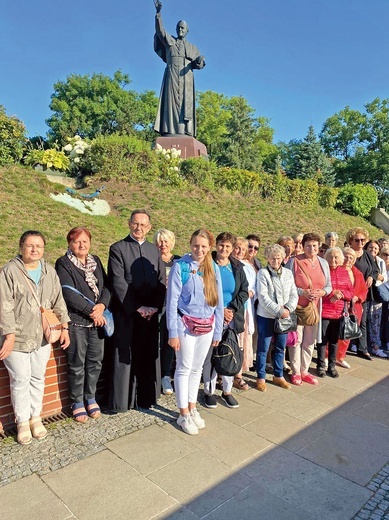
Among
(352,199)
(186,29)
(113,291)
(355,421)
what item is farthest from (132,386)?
(352,199)

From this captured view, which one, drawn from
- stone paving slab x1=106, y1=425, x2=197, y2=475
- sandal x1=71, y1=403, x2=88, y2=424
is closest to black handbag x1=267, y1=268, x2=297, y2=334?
stone paving slab x1=106, y1=425, x2=197, y2=475

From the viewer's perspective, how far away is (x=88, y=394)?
362 cm

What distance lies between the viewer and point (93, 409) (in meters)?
3.60

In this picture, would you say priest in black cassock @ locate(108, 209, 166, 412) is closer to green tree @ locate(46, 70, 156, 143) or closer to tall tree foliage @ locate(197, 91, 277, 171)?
tall tree foliage @ locate(197, 91, 277, 171)

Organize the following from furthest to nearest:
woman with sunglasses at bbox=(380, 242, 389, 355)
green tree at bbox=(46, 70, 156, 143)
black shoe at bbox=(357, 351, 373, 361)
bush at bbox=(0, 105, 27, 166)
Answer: green tree at bbox=(46, 70, 156, 143), bush at bbox=(0, 105, 27, 166), woman with sunglasses at bbox=(380, 242, 389, 355), black shoe at bbox=(357, 351, 373, 361)

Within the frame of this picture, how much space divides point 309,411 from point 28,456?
266cm

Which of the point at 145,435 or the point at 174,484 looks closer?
the point at 174,484

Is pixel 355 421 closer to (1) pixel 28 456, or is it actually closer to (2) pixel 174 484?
(2) pixel 174 484

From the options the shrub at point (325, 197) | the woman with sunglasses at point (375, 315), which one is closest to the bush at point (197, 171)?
the shrub at point (325, 197)

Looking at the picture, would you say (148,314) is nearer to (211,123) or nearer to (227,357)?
(227,357)

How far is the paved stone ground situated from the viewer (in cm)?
262

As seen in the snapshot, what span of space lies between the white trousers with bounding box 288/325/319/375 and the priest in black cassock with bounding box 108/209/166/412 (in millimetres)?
1837

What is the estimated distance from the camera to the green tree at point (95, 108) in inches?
1618

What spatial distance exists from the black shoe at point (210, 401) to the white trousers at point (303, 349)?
1285 millimetres
